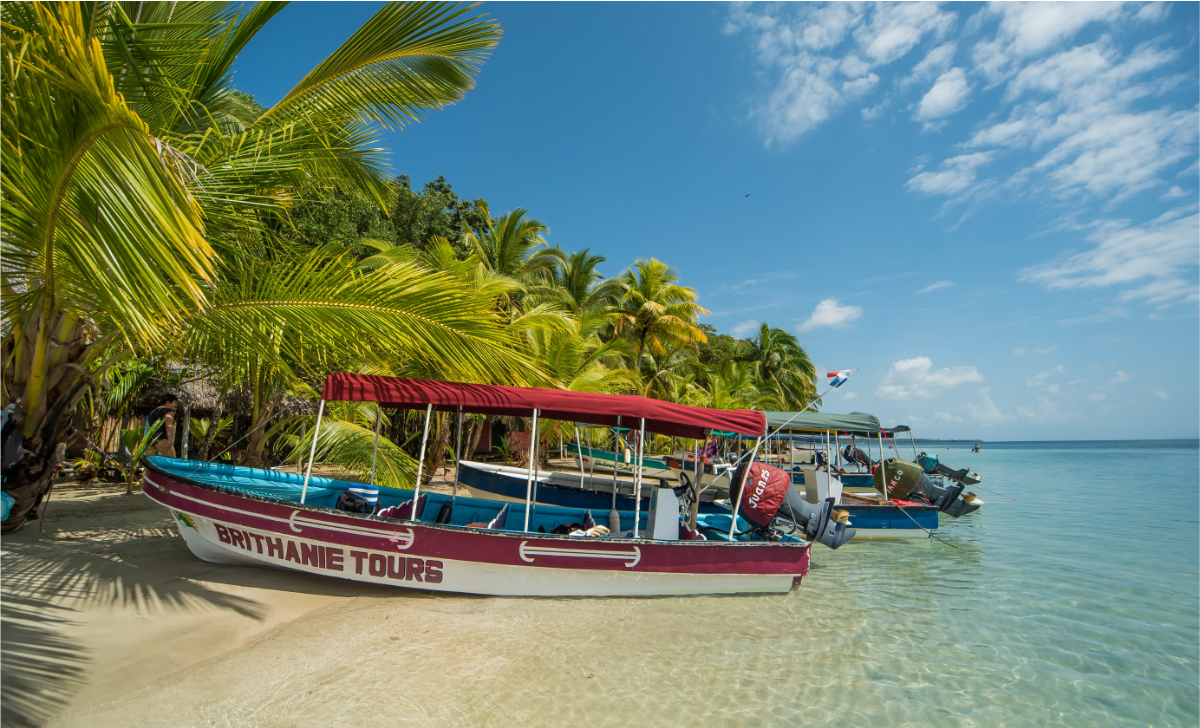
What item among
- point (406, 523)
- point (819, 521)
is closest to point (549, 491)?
point (819, 521)

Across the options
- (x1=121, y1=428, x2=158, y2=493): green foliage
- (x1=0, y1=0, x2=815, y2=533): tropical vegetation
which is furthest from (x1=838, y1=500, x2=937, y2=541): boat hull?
(x1=121, y1=428, x2=158, y2=493): green foliage

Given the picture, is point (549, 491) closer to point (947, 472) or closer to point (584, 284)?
point (584, 284)

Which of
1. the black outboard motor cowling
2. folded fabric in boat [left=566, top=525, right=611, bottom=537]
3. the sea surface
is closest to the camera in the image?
the sea surface

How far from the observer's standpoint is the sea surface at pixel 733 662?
4.04 meters

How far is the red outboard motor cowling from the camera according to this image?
7.60 meters

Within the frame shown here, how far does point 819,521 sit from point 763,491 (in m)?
2.07

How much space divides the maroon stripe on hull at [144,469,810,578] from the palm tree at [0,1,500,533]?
5.63 ft

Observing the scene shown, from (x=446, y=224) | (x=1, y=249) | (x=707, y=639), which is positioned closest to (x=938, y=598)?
(x=707, y=639)

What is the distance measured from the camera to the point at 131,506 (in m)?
8.99

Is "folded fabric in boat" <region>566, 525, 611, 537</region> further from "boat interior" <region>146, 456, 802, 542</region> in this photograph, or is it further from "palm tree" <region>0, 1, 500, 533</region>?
"palm tree" <region>0, 1, 500, 533</region>

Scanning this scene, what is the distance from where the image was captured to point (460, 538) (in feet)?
19.0

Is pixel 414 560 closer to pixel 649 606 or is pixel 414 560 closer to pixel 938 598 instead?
pixel 649 606

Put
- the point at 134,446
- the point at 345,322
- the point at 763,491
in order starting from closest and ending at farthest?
the point at 345,322 → the point at 763,491 → the point at 134,446

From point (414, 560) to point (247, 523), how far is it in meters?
1.69
